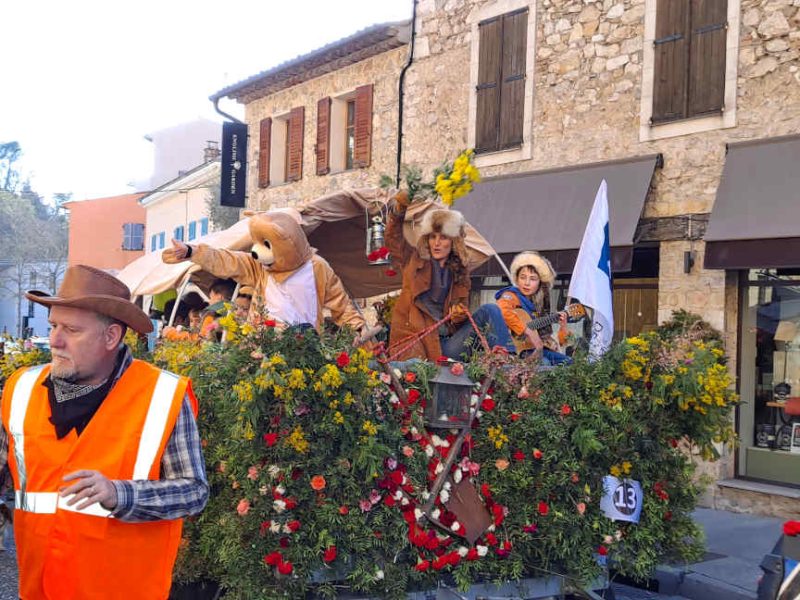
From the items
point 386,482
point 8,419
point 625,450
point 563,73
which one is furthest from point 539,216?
point 8,419

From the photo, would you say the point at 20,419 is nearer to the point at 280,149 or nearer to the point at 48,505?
the point at 48,505

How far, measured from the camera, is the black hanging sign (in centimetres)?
1834

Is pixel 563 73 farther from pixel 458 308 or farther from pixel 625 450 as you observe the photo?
pixel 625 450

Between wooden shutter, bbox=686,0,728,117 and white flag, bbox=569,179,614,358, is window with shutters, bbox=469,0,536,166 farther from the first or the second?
white flag, bbox=569,179,614,358

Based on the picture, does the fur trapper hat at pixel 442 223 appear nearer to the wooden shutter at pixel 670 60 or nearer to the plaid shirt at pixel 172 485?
the plaid shirt at pixel 172 485

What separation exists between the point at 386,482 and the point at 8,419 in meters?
1.94

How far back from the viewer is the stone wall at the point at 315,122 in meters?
14.1

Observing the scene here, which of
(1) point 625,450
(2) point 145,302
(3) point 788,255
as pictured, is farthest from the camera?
(2) point 145,302

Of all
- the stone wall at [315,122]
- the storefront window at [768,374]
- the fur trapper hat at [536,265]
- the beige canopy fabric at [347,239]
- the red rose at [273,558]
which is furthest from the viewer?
the stone wall at [315,122]

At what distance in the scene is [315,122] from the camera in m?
16.3

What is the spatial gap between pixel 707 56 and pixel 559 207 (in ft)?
7.51

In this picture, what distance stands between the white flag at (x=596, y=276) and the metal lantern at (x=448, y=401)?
1.53 metres

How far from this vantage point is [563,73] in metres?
11.1

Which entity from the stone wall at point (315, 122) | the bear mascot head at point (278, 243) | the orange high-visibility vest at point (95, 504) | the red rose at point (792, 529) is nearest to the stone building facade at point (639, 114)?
the stone wall at point (315, 122)
